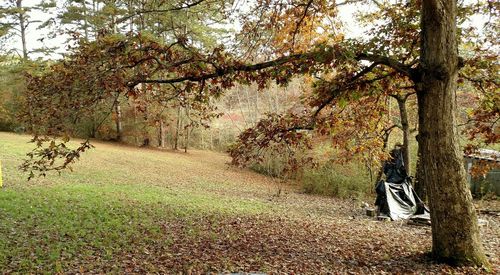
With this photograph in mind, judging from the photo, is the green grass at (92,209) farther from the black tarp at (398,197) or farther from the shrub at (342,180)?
the shrub at (342,180)

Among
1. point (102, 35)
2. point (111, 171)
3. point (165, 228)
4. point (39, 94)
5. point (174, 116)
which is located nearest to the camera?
point (39, 94)

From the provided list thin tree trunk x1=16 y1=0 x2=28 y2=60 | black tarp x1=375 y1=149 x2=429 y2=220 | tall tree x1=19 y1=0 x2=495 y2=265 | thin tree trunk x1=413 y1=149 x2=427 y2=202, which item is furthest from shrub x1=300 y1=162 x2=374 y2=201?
thin tree trunk x1=16 y1=0 x2=28 y2=60

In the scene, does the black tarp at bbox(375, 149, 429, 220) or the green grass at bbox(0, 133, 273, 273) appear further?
the black tarp at bbox(375, 149, 429, 220)

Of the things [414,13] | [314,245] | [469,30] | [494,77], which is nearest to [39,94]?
[314,245]

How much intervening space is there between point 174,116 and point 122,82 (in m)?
22.7

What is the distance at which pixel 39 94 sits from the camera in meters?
5.10

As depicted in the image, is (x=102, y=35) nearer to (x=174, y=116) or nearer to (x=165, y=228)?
(x=165, y=228)

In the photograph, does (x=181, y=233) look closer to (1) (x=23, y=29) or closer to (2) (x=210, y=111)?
(2) (x=210, y=111)

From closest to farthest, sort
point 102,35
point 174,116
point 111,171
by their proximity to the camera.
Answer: point 102,35, point 111,171, point 174,116

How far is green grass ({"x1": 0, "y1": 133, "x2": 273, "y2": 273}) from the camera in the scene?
6.13m

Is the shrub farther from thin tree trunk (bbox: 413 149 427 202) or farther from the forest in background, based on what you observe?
thin tree trunk (bbox: 413 149 427 202)

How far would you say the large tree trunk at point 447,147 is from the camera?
5.34 meters

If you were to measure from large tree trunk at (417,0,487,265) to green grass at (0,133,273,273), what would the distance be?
4.67 metres

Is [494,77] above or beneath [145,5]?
beneath
